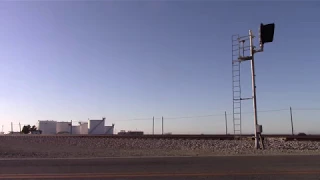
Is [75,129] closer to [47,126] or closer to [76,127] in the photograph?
[76,127]

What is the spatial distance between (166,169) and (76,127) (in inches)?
2113

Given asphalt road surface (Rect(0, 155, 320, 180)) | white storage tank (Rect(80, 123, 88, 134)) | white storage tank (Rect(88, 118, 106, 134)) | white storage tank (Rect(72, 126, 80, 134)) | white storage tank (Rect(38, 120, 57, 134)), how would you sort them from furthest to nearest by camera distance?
white storage tank (Rect(38, 120, 57, 134)) < white storage tank (Rect(72, 126, 80, 134)) < white storage tank (Rect(80, 123, 88, 134)) < white storage tank (Rect(88, 118, 106, 134)) < asphalt road surface (Rect(0, 155, 320, 180))

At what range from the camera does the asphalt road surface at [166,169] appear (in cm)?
1038

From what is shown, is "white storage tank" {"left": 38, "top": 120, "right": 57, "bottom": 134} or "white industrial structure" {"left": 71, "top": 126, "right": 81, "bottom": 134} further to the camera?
"white storage tank" {"left": 38, "top": 120, "right": 57, "bottom": 134}

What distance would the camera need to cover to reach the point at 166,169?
11.9 metres

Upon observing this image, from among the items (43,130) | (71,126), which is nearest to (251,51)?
(71,126)

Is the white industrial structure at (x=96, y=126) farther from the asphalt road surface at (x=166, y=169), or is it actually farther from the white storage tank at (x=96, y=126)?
the asphalt road surface at (x=166, y=169)

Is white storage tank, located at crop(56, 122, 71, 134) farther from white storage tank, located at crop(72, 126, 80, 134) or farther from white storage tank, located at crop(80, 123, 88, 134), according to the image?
white storage tank, located at crop(80, 123, 88, 134)

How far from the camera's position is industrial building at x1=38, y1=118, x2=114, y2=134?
5753 centimetres

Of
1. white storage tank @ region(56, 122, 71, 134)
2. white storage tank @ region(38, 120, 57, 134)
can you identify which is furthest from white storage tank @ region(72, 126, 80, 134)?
white storage tank @ region(38, 120, 57, 134)

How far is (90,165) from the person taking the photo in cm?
1309

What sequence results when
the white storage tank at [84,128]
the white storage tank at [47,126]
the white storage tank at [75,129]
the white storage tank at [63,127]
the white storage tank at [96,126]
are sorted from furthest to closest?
the white storage tank at [47,126]
the white storage tank at [63,127]
the white storage tank at [75,129]
the white storage tank at [84,128]
the white storage tank at [96,126]

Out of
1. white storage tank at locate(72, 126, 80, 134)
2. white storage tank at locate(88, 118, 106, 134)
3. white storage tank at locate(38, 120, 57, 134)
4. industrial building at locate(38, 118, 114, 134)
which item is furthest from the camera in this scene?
white storage tank at locate(38, 120, 57, 134)

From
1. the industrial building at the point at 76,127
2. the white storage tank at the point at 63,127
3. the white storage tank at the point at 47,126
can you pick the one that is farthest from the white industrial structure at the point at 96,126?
the white storage tank at the point at 47,126
